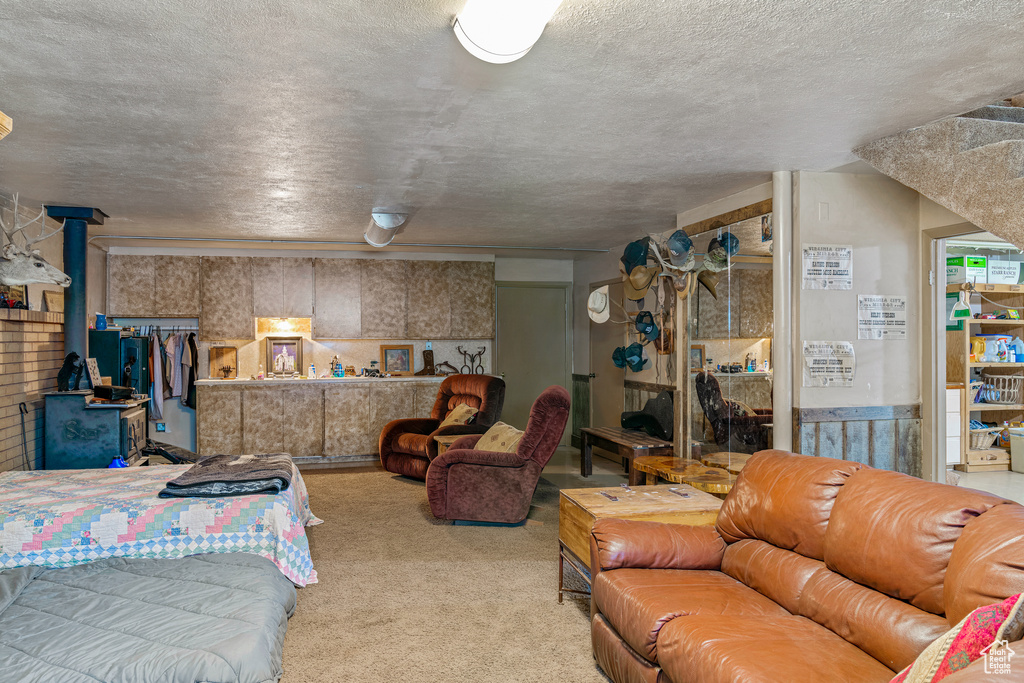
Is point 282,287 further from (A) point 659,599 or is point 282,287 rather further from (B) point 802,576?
(B) point 802,576

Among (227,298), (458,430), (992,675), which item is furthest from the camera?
(227,298)

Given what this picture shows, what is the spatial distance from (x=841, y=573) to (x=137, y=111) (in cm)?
352

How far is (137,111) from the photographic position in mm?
3143

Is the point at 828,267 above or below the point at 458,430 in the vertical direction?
above

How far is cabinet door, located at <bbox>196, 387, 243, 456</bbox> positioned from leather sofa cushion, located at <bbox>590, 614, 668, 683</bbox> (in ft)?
19.0

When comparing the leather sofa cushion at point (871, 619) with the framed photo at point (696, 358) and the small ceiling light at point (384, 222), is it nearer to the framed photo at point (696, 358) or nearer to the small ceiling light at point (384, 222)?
the framed photo at point (696, 358)

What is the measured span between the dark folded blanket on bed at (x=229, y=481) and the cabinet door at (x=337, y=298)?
13.4 feet

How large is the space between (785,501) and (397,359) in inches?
253

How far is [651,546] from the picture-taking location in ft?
9.29

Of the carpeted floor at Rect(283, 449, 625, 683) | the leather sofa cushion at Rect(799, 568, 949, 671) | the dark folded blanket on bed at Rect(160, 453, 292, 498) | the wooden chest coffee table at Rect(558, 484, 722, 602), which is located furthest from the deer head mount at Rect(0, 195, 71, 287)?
the leather sofa cushion at Rect(799, 568, 949, 671)

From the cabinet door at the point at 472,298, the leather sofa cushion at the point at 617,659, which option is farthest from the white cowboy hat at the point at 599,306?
the leather sofa cushion at the point at 617,659

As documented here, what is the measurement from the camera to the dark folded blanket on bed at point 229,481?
3.53 meters

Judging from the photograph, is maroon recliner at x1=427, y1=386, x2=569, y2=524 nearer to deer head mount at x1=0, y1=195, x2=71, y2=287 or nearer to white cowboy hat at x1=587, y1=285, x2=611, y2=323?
white cowboy hat at x1=587, y1=285, x2=611, y2=323

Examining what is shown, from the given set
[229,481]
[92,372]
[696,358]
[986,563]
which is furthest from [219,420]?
[986,563]
